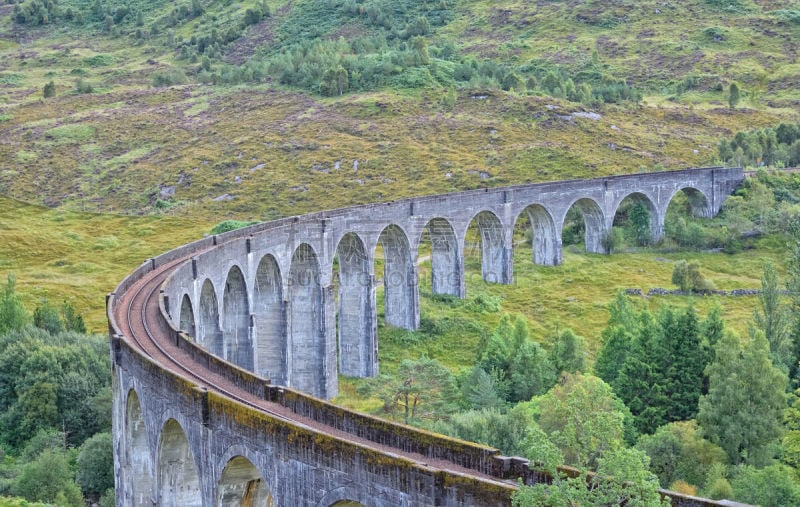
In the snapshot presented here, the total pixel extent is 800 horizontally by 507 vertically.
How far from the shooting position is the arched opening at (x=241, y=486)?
3017cm

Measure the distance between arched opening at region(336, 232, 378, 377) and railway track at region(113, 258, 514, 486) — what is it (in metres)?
18.1

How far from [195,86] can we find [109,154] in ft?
93.9

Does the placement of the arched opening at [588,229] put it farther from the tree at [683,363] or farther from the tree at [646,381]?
the tree at [683,363]

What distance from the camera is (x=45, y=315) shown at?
6612 centimetres

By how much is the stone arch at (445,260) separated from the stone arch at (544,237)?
13274 mm

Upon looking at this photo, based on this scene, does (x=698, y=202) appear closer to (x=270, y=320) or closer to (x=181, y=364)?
(x=270, y=320)

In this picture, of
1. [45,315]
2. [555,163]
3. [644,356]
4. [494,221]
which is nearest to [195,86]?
[555,163]

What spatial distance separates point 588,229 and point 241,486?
234 ft

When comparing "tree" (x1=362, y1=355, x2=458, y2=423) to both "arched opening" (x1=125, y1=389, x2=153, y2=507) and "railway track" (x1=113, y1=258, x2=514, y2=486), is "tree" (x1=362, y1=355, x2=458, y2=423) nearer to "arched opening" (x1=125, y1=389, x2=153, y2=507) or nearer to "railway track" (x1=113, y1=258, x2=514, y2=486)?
"railway track" (x1=113, y1=258, x2=514, y2=486)

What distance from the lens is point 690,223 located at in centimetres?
9962

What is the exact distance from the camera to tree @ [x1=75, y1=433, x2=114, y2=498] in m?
48.5

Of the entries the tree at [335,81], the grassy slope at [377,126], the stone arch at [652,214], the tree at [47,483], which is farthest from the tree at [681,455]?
the tree at [335,81]

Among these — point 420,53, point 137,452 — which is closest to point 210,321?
point 137,452

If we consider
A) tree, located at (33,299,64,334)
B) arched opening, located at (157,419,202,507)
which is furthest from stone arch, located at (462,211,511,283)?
arched opening, located at (157,419,202,507)
